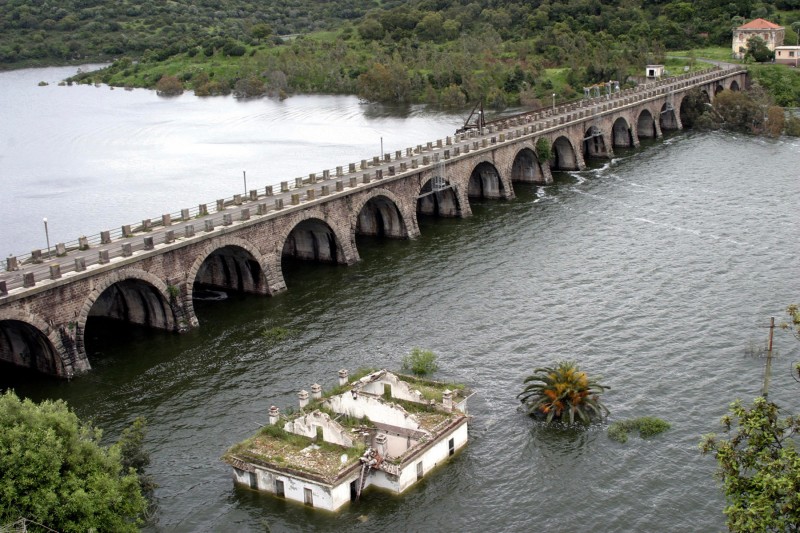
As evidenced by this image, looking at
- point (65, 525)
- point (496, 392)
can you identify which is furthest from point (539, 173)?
point (65, 525)

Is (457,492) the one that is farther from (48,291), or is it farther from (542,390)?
(48,291)

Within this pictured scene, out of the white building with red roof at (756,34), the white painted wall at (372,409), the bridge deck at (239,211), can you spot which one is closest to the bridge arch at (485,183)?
the bridge deck at (239,211)

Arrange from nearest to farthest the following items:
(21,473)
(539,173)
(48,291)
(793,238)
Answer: (21,473)
(48,291)
(793,238)
(539,173)

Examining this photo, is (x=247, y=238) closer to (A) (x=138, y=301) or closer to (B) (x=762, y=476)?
(A) (x=138, y=301)

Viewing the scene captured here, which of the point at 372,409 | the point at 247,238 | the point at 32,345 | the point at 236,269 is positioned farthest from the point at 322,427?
the point at 236,269

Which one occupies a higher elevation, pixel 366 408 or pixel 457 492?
pixel 366 408

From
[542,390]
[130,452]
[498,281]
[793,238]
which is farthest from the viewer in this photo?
[793,238]

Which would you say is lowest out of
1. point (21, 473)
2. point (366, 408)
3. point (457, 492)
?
point (457, 492)
